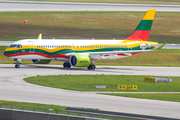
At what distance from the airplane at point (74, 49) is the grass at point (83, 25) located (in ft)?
107

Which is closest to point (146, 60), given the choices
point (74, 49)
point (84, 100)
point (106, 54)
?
point (106, 54)

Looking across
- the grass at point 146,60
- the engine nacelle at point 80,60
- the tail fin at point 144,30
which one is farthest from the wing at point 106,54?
the grass at point 146,60

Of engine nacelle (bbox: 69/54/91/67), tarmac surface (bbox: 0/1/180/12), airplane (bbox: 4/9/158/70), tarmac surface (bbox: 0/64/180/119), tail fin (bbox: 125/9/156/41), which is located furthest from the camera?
tarmac surface (bbox: 0/1/180/12)

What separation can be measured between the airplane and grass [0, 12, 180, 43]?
3272cm

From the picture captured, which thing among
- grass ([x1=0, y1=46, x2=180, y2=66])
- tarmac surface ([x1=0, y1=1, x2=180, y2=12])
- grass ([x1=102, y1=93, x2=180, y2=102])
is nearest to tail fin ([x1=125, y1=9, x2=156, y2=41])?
grass ([x1=0, y1=46, x2=180, y2=66])

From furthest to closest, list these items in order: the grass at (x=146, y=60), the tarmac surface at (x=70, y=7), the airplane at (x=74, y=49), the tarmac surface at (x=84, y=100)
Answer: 1. the tarmac surface at (x=70, y=7)
2. the grass at (x=146, y=60)
3. the airplane at (x=74, y=49)
4. the tarmac surface at (x=84, y=100)

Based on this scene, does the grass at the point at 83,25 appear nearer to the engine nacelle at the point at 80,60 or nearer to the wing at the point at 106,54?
the wing at the point at 106,54

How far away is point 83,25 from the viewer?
11150 centimetres

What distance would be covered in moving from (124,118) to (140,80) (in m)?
25.9

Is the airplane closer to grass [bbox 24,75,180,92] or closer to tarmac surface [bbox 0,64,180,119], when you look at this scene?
grass [bbox 24,75,180,92]

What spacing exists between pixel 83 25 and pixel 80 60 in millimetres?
52168

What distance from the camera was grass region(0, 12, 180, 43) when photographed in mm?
100375

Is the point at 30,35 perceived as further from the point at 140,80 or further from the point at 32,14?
the point at 140,80

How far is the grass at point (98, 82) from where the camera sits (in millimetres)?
42306
